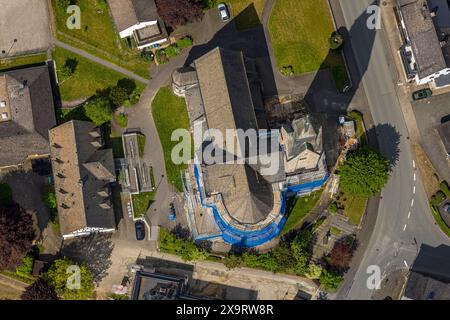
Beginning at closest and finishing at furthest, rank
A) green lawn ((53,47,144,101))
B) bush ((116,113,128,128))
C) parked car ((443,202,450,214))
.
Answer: parked car ((443,202,450,214)) < bush ((116,113,128,128)) < green lawn ((53,47,144,101))

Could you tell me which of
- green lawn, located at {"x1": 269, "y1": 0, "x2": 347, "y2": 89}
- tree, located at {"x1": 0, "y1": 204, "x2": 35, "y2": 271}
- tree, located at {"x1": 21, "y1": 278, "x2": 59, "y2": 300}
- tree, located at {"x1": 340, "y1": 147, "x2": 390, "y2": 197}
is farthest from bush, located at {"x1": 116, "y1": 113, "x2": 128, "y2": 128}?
tree, located at {"x1": 340, "y1": 147, "x2": 390, "y2": 197}

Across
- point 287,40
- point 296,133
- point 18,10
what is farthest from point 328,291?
point 18,10

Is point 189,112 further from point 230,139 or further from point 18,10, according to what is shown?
point 18,10

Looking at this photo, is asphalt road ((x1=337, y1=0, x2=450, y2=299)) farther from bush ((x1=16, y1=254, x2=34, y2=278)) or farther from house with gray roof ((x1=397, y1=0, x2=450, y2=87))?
bush ((x1=16, y1=254, x2=34, y2=278))

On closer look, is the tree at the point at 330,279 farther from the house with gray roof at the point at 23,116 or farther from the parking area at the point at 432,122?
the house with gray roof at the point at 23,116

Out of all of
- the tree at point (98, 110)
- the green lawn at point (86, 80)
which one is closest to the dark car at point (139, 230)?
the tree at point (98, 110)

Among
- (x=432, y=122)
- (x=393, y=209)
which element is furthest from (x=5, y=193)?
(x=432, y=122)
